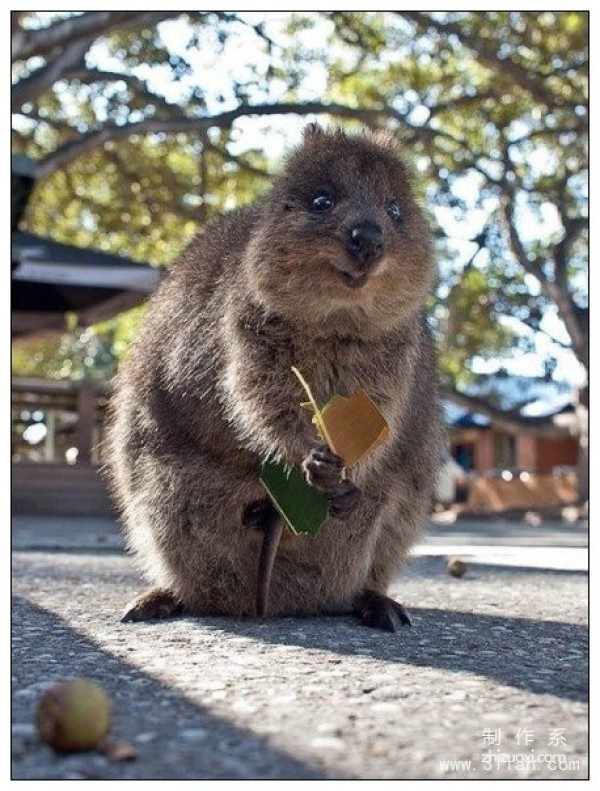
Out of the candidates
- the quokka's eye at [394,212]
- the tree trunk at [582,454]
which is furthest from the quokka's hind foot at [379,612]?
the tree trunk at [582,454]


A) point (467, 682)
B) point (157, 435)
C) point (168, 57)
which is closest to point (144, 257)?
point (168, 57)

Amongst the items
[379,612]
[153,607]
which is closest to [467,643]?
[379,612]

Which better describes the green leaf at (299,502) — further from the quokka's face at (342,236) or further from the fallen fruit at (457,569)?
the fallen fruit at (457,569)

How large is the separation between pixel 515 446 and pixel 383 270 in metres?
29.9

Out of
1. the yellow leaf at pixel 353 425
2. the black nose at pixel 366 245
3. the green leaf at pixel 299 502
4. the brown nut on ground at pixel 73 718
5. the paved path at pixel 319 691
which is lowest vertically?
the paved path at pixel 319 691

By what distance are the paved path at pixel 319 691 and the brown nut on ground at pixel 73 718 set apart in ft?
0.10

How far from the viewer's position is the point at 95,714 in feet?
5.40

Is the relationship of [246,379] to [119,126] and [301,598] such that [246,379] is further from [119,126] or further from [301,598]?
[119,126]

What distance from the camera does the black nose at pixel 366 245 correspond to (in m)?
2.94

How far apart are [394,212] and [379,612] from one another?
4.21 ft

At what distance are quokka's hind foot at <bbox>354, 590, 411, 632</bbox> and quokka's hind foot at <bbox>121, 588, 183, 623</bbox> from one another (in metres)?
0.60

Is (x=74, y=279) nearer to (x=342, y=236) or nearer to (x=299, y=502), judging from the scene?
(x=342, y=236)

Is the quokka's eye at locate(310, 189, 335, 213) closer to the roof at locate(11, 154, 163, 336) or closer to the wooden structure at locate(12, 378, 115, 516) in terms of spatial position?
the roof at locate(11, 154, 163, 336)

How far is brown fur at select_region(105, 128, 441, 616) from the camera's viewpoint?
3.09 meters
